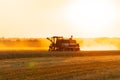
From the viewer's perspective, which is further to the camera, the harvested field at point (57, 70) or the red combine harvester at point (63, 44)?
the red combine harvester at point (63, 44)

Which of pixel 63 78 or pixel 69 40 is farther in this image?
pixel 69 40

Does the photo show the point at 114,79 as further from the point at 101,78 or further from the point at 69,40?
the point at 69,40

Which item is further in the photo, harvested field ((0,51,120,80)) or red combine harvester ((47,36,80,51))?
red combine harvester ((47,36,80,51))

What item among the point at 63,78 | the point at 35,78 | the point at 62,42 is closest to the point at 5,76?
the point at 35,78

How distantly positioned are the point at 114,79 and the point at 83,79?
2.21 metres

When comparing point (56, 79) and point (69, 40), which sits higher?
point (69, 40)

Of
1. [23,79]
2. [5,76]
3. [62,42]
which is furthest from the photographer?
[62,42]

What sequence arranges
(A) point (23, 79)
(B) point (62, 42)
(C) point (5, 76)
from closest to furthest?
(A) point (23, 79)
(C) point (5, 76)
(B) point (62, 42)

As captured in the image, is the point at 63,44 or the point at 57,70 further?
the point at 63,44

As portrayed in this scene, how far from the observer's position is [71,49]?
65.9 m

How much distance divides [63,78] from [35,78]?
1681mm

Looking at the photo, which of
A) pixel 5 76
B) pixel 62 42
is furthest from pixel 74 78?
pixel 62 42

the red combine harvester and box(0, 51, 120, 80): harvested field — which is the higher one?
the red combine harvester

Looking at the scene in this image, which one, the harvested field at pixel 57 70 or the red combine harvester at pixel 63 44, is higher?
the red combine harvester at pixel 63 44
